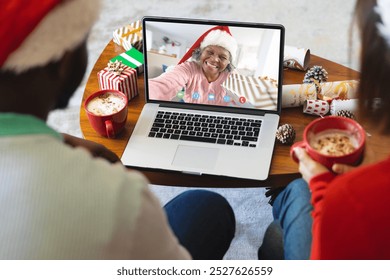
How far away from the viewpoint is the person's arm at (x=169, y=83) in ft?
5.11

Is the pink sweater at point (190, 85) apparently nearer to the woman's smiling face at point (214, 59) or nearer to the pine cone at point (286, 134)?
the woman's smiling face at point (214, 59)

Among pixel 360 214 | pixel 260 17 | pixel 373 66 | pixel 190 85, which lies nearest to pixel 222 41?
pixel 190 85

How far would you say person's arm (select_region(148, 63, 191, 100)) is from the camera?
5.11 feet

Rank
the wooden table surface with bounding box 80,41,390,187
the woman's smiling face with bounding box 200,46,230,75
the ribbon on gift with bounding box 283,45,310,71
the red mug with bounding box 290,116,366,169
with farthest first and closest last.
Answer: the ribbon on gift with bounding box 283,45,310,71, the woman's smiling face with bounding box 200,46,230,75, the wooden table surface with bounding box 80,41,390,187, the red mug with bounding box 290,116,366,169

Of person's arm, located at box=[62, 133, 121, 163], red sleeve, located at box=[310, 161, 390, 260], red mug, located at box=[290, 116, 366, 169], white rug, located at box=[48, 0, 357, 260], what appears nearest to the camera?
red sleeve, located at box=[310, 161, 390, 260]

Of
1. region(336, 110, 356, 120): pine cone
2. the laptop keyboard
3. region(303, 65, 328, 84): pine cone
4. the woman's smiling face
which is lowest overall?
the laptop keyboard

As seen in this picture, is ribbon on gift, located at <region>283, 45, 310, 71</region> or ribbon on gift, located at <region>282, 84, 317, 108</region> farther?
ribbon on gift, located at <region>283, 45, 310, 71</region>

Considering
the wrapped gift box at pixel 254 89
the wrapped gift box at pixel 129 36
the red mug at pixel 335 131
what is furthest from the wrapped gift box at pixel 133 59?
the red mug at pixel 335 131

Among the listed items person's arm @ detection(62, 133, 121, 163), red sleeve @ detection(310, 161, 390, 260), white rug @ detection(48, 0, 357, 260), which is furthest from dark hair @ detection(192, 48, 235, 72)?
white rug @ detection(48, 0, 357, 260)

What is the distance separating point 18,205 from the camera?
755 mm

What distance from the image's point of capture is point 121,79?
1586 mm

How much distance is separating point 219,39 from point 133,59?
0.30m

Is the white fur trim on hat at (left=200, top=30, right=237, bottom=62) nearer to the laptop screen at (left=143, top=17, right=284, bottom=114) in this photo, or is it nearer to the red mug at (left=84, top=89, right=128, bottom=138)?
the laptop screen at (left=143, top=17, right=284, bottom=114)

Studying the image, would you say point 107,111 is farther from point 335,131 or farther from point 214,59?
point 335,131
